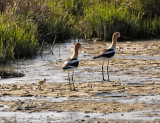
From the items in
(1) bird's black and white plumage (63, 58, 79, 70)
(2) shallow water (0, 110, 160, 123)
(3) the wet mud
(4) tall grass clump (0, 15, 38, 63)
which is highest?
(4) tall grass clump (0, 15, 38, 63)

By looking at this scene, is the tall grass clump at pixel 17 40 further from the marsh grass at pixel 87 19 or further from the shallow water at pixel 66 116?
the shallow water at pixel 66 116

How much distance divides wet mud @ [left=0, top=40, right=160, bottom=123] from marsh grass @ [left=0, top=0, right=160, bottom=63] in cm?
309

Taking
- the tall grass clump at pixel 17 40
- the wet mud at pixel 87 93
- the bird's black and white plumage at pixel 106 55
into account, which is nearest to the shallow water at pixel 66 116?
the wet mud at pixel 87 93

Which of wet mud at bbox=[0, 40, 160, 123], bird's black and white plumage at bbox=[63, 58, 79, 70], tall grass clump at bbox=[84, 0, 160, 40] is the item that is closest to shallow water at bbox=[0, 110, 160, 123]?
wet mud at bbox=[0, 40, 160, 123]

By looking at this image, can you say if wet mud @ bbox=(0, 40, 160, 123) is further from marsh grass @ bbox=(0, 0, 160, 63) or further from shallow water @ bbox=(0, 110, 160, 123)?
marsh grass @ bbox=(0, 0, 160, 63)

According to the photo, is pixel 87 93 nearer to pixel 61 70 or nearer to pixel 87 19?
pixel 61 70

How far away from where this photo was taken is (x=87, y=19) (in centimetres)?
1814

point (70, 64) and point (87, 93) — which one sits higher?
point (70, 64)

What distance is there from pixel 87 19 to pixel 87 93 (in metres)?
9.31

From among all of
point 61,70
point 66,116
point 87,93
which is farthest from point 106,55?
point 66,116

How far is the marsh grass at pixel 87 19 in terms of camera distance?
54.2ft

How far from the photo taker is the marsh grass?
54.2 feet

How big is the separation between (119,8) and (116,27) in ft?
4.22

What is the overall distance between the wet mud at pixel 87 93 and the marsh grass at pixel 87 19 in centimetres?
309
